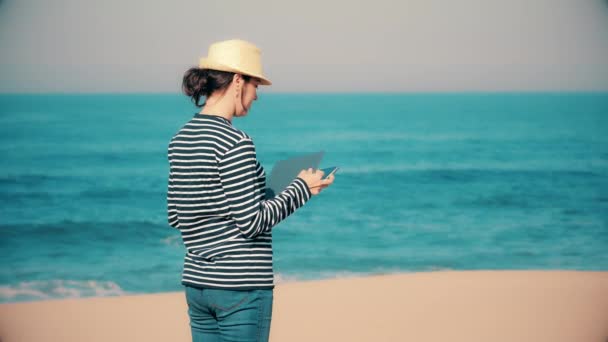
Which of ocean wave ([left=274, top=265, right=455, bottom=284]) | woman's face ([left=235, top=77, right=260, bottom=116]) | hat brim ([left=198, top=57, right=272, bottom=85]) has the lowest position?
woman's face ([left=235, top=77, right=260, bottom=116])

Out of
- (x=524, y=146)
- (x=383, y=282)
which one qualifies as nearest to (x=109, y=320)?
(x=383, y=282)

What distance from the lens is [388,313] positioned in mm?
4367

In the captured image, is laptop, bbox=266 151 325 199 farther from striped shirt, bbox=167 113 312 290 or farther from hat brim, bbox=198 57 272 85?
hat brim, bbox=198 57 272 85

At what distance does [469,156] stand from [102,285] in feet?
57.2

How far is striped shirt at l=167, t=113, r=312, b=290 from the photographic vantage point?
168 cm

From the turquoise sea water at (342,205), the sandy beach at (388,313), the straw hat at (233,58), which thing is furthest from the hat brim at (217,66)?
the turquoise sea water at (342,205)

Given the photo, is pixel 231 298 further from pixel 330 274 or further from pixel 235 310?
pixel 330 274

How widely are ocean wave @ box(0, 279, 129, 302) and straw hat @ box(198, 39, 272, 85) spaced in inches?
300

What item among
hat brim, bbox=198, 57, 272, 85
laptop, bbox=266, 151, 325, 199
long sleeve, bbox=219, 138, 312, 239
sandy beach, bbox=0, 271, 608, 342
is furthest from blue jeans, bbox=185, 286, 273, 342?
sandy beach, bbox=0, 271, 608, 342

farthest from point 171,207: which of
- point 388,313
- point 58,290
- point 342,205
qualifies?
point 342,205

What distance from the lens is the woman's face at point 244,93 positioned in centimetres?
181

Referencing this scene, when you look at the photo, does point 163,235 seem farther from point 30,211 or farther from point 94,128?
point 94,128

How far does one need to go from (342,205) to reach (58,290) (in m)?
7.62

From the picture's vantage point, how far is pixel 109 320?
14.5 feet
